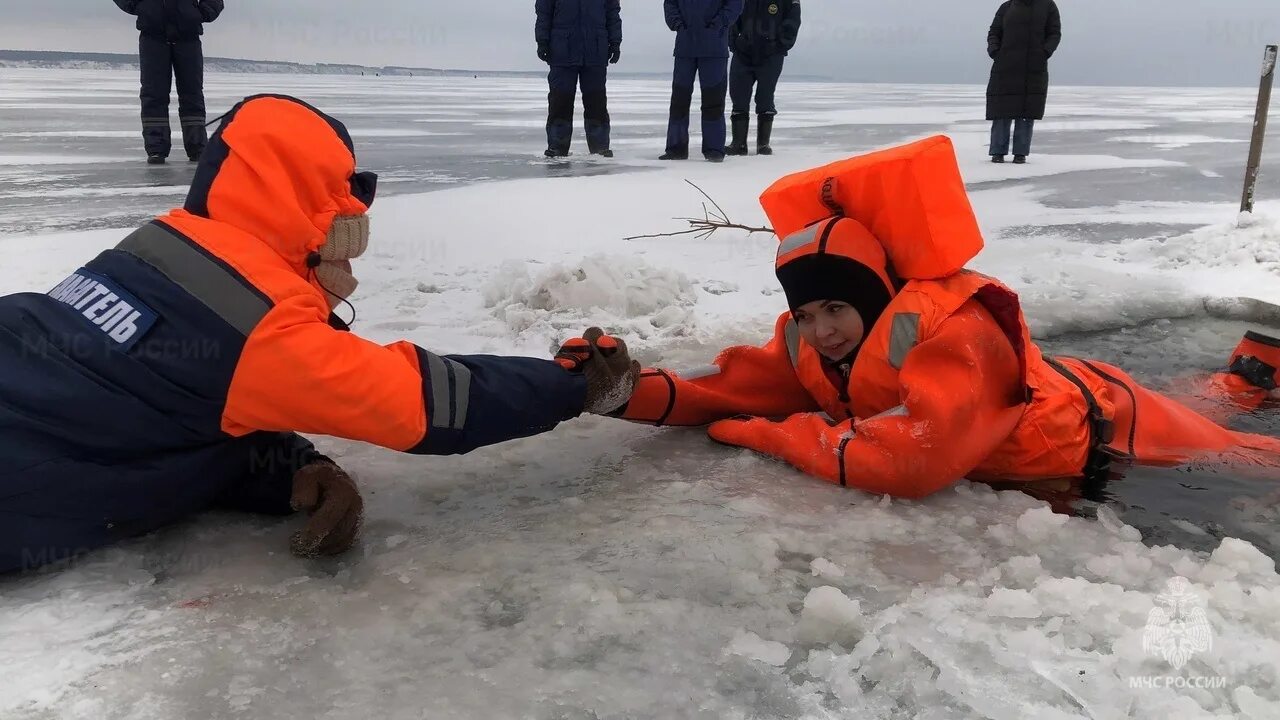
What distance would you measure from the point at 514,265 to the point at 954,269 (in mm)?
2348

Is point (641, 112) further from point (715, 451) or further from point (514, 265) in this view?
point (715, 451)

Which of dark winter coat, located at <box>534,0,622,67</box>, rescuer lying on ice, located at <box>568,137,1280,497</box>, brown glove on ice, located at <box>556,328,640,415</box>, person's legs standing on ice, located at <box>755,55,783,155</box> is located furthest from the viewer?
person's legs standing on ice, located at <box>755,55,783,155</box>

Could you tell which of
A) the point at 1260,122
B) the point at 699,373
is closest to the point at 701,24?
the point at 1260,122

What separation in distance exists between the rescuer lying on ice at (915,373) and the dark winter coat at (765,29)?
6.91m

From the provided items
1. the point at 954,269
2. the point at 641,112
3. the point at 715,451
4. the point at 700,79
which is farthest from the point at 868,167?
the point at 641,112

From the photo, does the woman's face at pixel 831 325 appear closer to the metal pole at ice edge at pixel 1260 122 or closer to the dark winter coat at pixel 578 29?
the metal pole at ice edge at pixel 1260 122

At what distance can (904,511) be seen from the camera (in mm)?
2225

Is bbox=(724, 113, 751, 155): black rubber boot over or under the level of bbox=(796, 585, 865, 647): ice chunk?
over

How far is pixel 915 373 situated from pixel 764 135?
7973mm

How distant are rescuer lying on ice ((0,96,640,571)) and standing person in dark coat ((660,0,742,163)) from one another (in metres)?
7.03

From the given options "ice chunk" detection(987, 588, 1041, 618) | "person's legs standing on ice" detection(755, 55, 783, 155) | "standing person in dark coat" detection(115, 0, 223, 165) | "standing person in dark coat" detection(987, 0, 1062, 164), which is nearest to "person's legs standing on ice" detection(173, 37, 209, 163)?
"standing person in dark coat" detection(115, 0, 223, 165)

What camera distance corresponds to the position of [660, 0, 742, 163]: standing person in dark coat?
8542 millimetres

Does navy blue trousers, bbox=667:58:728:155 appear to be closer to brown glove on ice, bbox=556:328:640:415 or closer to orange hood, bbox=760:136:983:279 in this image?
orange hood, bbox=760:136:983:279

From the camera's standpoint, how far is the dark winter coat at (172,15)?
25.5 ft
